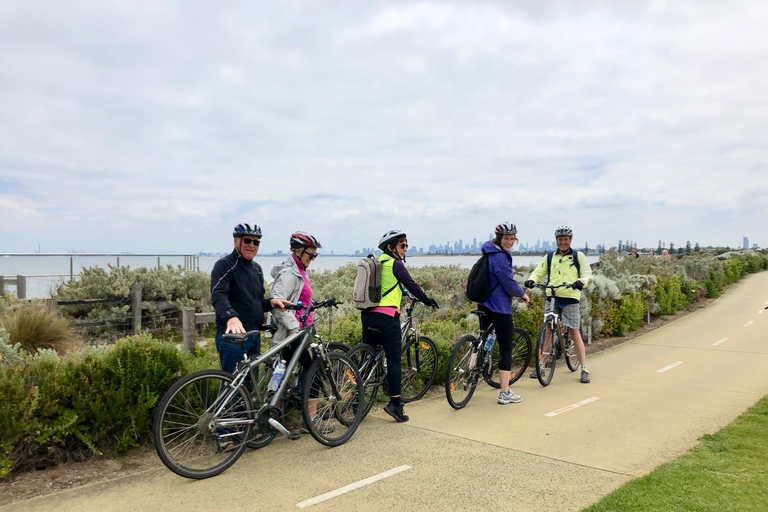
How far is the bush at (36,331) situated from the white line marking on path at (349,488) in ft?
18.8

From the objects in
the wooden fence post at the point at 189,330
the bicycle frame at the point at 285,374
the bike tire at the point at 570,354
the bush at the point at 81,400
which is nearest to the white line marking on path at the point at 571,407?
the bike tire at the point at 570,354

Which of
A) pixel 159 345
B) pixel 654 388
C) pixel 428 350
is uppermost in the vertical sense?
pixel 159 345

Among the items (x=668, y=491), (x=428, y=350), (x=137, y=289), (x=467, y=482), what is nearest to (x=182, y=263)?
(x=137, y=289)

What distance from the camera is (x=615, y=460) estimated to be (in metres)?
4.49

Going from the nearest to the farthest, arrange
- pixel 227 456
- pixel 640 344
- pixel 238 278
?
pixel 227 456
pixel 238 278
pixel 640 344

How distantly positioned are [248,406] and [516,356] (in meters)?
4.41

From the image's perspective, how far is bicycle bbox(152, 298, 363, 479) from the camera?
13.1 feet

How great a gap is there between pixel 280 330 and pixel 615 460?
3127 mm

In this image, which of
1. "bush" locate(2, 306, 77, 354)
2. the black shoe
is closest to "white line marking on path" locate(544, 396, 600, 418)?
the black shoe

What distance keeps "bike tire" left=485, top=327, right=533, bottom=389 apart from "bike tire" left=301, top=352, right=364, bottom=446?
2.36m

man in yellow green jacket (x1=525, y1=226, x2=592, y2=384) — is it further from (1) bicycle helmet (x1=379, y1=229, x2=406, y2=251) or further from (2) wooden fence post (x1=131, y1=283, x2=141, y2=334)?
(2) wooden fence post (x1=131, y1=283, x2=141, y2=334)

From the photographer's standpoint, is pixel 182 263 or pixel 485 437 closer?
pixel 485 437

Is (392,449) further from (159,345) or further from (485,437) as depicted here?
(159,345)

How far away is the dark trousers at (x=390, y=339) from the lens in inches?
219
